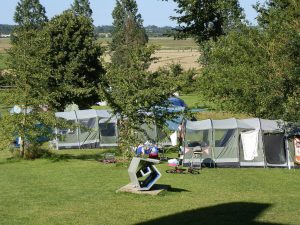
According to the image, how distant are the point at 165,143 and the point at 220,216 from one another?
1658cm

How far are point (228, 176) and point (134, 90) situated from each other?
16.4ft

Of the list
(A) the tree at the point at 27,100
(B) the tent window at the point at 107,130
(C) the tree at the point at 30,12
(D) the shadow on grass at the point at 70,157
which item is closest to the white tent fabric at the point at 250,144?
(D) the shadow on grass at the point at 70,157

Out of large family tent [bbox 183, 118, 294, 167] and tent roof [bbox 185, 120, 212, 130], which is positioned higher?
tent roof [bbox 185, 120, 212, 130]

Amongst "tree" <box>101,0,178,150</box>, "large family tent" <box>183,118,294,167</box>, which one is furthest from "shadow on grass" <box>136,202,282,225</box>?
"large family tent" <box>183,118,294,167</box>

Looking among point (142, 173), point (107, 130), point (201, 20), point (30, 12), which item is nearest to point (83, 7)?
point (30, 12)

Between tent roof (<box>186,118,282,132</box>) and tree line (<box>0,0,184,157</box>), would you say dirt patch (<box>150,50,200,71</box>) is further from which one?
tent roof (<box>186,118,282,132</box>)

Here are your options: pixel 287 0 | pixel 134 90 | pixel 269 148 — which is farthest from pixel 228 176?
pixel 287 0

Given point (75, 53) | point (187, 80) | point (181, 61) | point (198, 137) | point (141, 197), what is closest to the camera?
point (141, 197)

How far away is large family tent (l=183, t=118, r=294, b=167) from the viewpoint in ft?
72.0

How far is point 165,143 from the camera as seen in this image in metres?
28.5

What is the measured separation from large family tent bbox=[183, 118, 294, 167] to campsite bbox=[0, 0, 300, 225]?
4 cm

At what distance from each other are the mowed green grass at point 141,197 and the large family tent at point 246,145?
728mm

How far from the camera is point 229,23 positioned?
126 feet

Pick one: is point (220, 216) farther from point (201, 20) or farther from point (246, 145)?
point (201, 20)
